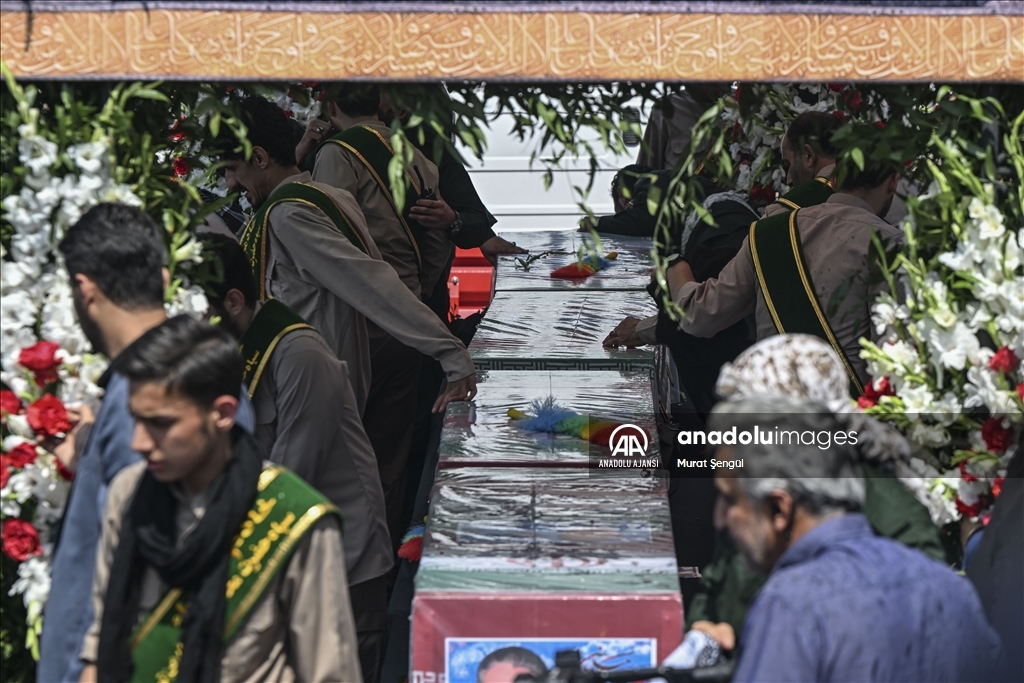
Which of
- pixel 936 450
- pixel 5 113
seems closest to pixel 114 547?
pixel 5 113

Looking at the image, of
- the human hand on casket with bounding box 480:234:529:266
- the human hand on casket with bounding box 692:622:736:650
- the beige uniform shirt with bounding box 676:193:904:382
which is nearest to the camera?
the human hand on casket with bounding box 692:622:736:650

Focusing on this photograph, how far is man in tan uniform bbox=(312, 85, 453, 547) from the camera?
555 cm

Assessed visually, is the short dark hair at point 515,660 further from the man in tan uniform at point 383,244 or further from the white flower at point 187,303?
the man in tan uniform at point 383,244

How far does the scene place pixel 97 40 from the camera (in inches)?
118

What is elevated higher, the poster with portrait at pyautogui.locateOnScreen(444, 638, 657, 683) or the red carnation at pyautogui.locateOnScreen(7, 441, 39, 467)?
the red carnation at pyautogui.locateOnScreen(7, 441, 39, 467)

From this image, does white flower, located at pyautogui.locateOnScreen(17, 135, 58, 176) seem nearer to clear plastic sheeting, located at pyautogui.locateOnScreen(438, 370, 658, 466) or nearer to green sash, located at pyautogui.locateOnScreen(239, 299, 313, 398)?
green sash, located at pyautogui.locateOnScreen(239, 299, 313, 398)

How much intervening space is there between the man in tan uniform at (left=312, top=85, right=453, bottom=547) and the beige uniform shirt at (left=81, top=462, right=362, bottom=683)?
3004 mm

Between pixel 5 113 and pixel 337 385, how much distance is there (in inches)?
47.5

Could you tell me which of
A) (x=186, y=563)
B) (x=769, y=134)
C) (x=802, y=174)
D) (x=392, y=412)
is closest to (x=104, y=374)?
(x=186, y=563)

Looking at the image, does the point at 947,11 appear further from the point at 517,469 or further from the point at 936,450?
the point at 517,469

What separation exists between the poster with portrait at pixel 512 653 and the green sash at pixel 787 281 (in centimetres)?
141

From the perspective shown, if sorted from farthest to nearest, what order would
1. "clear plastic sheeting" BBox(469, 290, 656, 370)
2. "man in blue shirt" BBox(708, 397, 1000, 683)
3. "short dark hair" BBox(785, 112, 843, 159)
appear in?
"clear plastic sheeting" BBox(469, 290, 656, 370) → "short dark hair" BBox(785, 112, 843, 159) → "man in blue shirt" BBox(708, 397, 1000, 683)

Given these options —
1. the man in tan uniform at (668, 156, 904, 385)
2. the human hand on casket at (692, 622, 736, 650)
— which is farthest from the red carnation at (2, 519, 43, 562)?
the man in tan uniform at (668, 156, 904, 385)

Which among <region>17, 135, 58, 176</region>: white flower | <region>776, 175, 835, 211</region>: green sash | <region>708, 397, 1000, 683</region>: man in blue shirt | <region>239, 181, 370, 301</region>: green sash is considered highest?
<region>776, 175, 835, 211</region>: green sash
